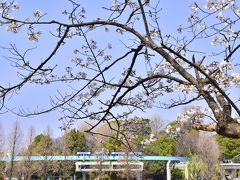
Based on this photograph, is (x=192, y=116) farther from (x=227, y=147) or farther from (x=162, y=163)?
(x=227, y=147)

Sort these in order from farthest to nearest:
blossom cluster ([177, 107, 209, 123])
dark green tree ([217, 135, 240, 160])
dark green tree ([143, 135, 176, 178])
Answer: dark green tree ([217, 135, 240, 160]) < dark green tree ([143, 135, 176, 178]) < blossom cluster ([177, 107, 209, 123])

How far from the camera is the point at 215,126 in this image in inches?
131

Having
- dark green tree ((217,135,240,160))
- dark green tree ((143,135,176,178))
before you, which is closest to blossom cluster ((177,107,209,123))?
dark green tree ((143,135,176,178))

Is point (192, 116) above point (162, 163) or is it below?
below

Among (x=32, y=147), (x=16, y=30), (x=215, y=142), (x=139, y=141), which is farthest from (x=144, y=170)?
(x=16, y=30)

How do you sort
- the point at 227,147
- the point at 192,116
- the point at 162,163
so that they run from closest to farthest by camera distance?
the point at 192,116 → the point at 162,163 → the point at 227,147

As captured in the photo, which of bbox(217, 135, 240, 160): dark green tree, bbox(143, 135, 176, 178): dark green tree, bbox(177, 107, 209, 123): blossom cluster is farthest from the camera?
bbox(217, 135, 240, 160): dark green tree

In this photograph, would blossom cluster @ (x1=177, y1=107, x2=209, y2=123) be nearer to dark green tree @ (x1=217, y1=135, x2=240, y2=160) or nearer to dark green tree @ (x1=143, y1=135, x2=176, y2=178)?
dark green tree @ (x1=143, y1=135, x2=176, y2=178)

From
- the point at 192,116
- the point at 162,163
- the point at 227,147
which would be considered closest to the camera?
the point at 192,116

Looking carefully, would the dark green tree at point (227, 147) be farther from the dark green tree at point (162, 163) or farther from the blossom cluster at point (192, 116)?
the blossom cluster at point (192, 116)

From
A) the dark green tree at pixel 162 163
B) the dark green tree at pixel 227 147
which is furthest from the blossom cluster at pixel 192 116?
the dark green tree at pixel 227 147

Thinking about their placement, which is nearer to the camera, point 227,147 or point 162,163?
point 162,163

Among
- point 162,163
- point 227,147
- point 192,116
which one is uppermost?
point 227,147

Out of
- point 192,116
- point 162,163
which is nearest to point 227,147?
point 162,163
